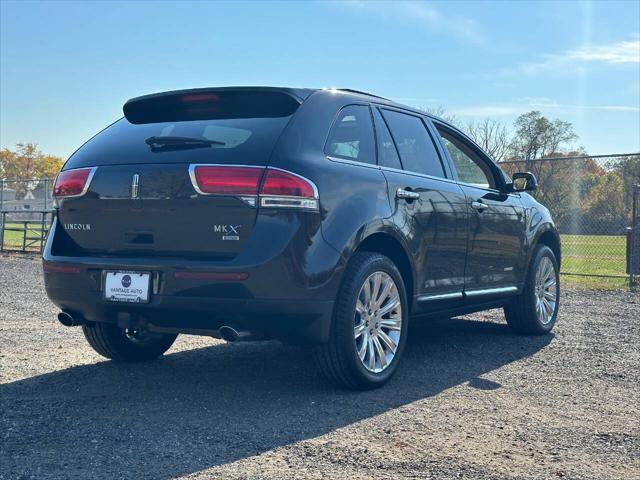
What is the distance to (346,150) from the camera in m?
4.86

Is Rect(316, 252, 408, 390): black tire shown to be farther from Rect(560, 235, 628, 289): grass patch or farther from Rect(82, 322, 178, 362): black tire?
Rect(560, 235, 628, 289): grass patch

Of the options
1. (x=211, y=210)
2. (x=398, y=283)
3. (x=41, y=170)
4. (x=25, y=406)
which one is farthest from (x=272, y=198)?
(x=41, y=170)

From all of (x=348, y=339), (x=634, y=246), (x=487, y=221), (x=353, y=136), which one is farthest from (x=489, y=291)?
(x=634, y=246)

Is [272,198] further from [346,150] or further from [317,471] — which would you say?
[317,471]

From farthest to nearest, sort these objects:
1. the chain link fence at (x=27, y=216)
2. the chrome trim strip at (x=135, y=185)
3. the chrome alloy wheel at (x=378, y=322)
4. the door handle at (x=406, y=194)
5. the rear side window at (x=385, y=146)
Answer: the chain link fence at (x=27, y=216) → the rear side window at (x=385, y=146) → the door handle at (x=406, y=194) → the chrome alloy wheel at (x=378, y=322) → the chrome trim strip at (x=135, y=185)

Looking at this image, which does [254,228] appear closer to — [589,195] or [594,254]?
[589,195]

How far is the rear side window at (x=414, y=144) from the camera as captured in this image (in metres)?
5.52

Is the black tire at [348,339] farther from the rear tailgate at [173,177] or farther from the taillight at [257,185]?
the rear tailgate at [173,177]

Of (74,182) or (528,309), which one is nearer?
(74,182)

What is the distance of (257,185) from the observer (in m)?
4.24

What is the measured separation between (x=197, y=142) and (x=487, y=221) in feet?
9.01

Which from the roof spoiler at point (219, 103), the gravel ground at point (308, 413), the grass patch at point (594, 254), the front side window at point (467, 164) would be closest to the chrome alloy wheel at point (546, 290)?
the gravel ground at point (308, 413)

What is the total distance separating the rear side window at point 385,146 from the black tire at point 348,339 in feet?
2.41

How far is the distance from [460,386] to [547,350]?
1.76m
